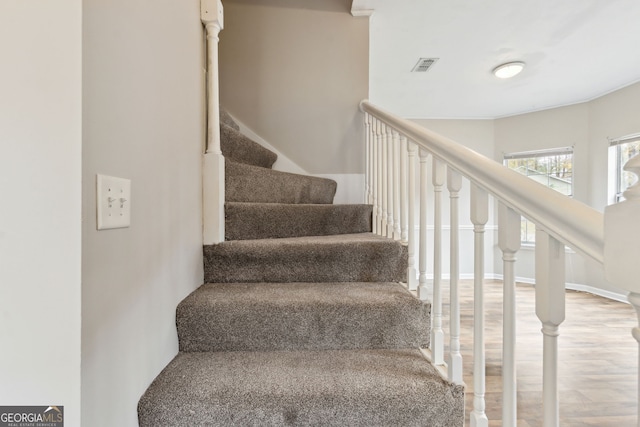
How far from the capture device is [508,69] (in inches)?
116

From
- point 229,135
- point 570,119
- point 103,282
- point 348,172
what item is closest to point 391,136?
point 348,172

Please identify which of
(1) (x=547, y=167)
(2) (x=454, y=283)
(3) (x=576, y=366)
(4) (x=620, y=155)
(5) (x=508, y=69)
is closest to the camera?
(2) (x=454, y=283)

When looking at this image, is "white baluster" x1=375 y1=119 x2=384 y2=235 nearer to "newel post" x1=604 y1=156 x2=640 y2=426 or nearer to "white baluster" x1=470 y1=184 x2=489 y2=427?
"white baluster" x1=470 y1=184 x2=489 y2=427

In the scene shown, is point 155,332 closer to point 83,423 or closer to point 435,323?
point 83,423

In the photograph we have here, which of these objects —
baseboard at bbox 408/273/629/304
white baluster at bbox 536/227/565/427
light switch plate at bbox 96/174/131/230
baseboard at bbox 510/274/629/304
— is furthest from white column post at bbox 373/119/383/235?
baseboard at bbox 510/274/629/304

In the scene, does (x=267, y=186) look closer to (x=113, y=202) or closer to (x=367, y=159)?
(x=367, y=159)

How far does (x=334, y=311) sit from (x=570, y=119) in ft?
15.6

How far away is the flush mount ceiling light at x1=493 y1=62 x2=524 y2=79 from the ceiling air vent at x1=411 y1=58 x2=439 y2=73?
0.68m

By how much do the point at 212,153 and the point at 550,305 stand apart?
1.33 m

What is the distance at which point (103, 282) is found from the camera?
0.67 m

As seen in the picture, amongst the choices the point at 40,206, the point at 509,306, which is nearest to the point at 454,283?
the point at 509,306

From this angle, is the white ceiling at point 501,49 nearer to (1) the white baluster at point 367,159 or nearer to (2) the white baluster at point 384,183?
(1) the white baluster at point 367,159

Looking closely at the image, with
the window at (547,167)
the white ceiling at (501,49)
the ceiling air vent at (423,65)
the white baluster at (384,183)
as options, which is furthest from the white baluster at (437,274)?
the window at (547,167)

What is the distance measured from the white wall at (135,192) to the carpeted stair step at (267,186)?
445 millimetres
